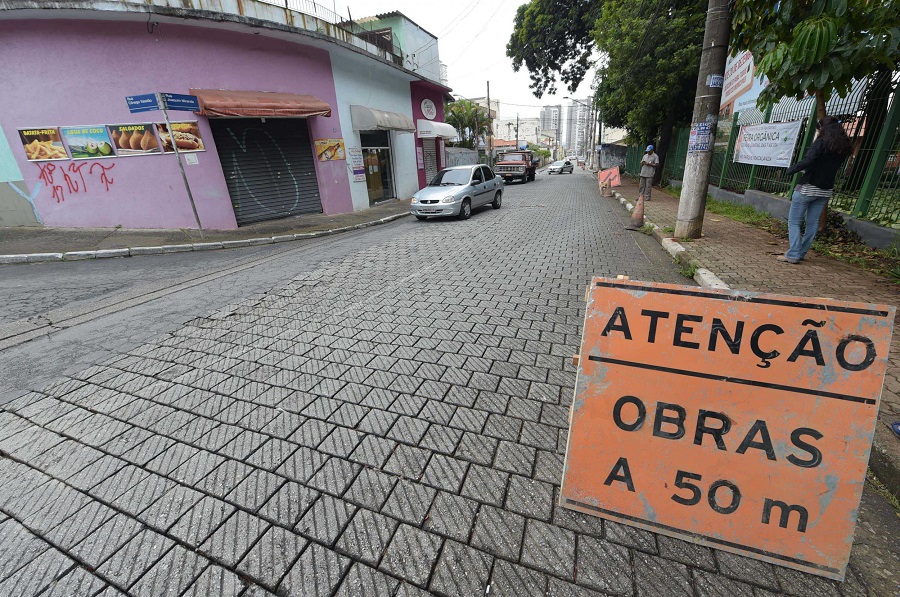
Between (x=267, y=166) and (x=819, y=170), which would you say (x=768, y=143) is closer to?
(x=819, y=170)

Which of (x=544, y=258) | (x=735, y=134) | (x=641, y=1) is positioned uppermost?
(x=641, y=1)

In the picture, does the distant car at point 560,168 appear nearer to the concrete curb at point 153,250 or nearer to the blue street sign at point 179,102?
the concrete curb at point 153,250

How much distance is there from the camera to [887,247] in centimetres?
541

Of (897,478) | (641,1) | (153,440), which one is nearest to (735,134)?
(641,1)

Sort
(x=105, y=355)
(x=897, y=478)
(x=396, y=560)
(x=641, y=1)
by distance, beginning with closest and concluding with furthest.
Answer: (x=396, y=560)
(x=897, y=478)
(x=105, y=355)
(x=641, y=1)

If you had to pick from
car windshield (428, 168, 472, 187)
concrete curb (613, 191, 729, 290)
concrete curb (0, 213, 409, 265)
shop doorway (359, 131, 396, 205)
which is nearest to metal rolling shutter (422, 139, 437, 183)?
shop doorway (359, 131, 396, 205)

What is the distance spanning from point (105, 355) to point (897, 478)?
244 inches

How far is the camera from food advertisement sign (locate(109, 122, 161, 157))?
32.1ft

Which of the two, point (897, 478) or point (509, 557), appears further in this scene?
point (897, 478)

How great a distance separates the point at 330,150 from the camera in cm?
1356

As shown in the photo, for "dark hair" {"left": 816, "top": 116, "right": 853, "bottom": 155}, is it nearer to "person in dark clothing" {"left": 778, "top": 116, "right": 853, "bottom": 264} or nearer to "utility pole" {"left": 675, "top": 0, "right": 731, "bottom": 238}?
"person in dark clothing" {"left": 778, "top": 116, "right": 853, "bottom": 264}

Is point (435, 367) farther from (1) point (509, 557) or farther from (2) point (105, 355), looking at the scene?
(2) point (105, 355)

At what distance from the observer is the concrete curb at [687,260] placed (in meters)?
5.05

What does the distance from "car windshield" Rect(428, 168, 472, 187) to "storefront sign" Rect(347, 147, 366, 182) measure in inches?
139
